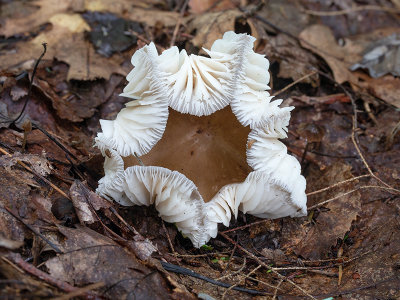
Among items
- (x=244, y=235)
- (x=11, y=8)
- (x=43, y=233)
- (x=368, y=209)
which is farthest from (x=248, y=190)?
(x=11, y=8)

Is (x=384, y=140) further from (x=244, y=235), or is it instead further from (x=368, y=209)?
(x=244, y=235)

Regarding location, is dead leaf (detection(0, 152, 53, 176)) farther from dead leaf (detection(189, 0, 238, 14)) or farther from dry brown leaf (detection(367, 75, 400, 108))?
dry brown leaf (detection(367, 75, 400, 108))

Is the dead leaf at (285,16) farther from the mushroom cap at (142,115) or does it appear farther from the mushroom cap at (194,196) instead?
the mushroom cap at (194,196)

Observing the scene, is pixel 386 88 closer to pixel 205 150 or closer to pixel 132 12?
pixel 205 150

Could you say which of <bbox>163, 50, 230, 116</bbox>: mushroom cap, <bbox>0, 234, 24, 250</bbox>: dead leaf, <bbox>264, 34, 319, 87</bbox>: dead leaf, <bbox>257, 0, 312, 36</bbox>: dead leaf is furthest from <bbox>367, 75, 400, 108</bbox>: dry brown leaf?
<bbox>0, 234, 24, 250</bbox>: dead leaf

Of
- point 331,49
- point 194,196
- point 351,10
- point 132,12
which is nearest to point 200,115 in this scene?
point 194,196

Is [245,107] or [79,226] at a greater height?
[245,107]

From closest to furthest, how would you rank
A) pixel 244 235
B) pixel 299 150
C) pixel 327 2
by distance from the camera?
1. pixel 244 235
2. pixel 299 150
3. pixel 327 2
